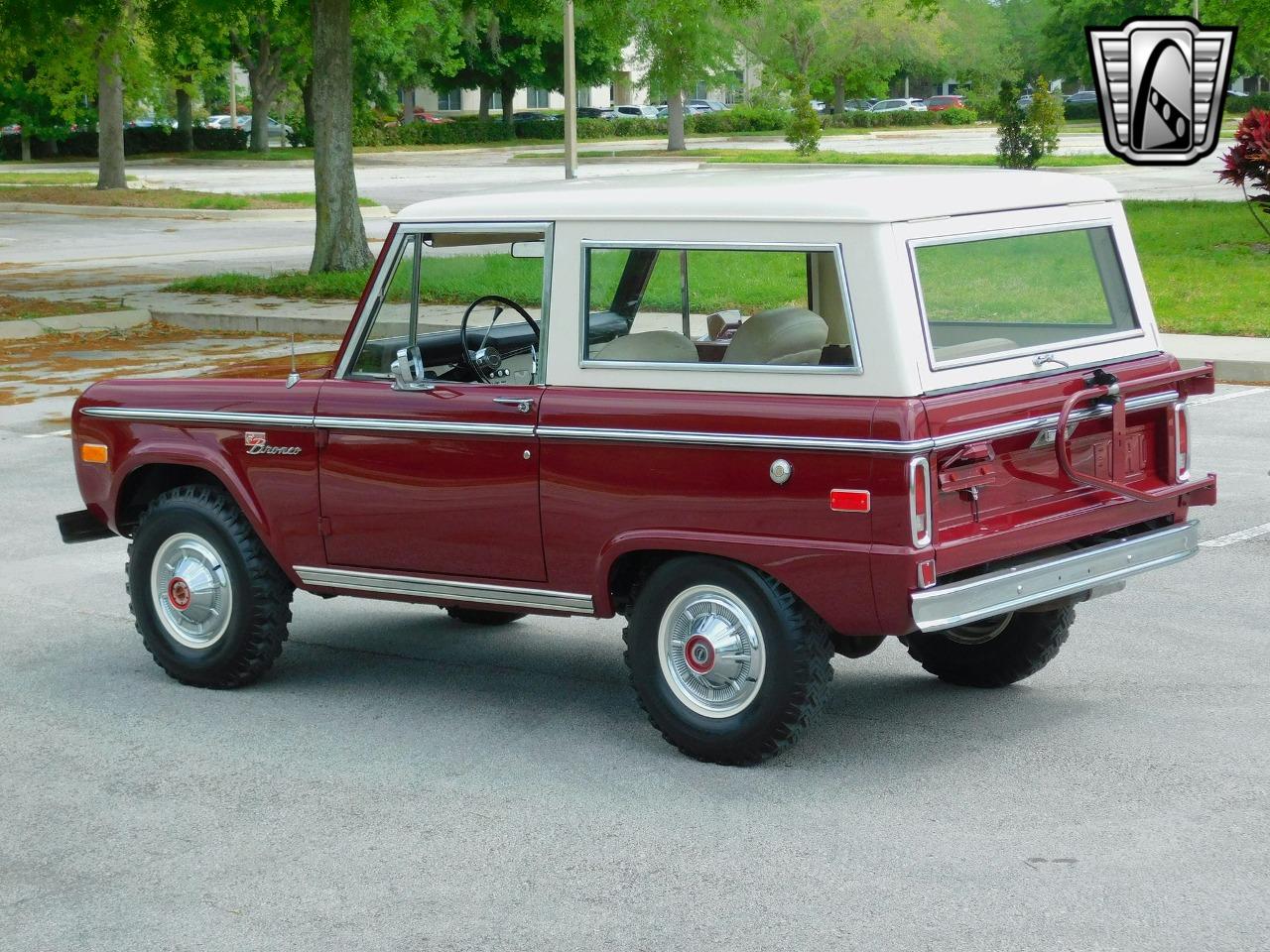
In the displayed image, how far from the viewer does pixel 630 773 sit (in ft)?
18.5

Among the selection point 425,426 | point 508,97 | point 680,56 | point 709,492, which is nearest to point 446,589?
point 425,426

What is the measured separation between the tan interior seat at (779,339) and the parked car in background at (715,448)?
0.04 ft

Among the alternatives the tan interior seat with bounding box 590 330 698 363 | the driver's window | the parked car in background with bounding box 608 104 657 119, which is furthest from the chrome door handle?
the parked car in background with bounding box 608 104 657 119

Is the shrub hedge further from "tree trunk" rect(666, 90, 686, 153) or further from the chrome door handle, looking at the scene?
the chrome door handle

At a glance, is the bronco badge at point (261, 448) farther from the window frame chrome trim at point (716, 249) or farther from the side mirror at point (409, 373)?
the window frame chrome trim at point (716, 249)

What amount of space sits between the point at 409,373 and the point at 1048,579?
2320 millimetres

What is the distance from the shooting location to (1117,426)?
566 centimetres

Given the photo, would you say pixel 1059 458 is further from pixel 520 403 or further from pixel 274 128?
pixel 274 128

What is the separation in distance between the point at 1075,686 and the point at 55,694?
3943 mm

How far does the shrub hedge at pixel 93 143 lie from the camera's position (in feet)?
228

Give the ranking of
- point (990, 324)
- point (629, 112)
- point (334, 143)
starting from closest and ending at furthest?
point (990, 324)
point (334, 143)
point (629, 112)

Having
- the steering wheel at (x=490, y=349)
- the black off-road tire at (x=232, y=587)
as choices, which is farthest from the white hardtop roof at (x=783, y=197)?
the black off-road tire at (x=232, y=587)

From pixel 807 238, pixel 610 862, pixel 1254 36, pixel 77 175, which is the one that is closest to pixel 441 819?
pixel 610 862

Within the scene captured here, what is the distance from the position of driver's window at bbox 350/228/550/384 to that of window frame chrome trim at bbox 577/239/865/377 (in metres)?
0.22
